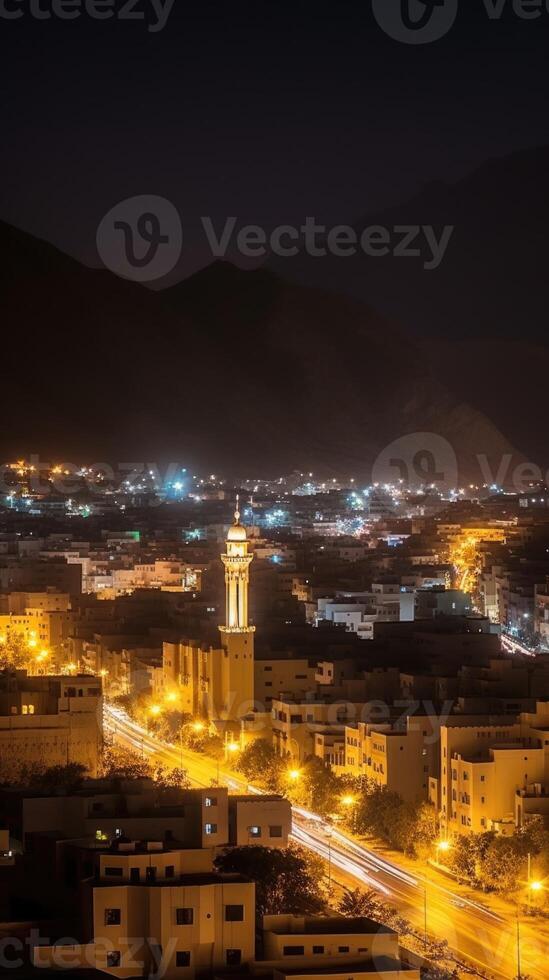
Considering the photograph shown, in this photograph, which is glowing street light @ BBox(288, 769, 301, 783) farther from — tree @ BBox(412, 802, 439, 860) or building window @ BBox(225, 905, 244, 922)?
building window @ BBox(225, 905, 244, 922)

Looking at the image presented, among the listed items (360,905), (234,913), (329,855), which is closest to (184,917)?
(234,913)

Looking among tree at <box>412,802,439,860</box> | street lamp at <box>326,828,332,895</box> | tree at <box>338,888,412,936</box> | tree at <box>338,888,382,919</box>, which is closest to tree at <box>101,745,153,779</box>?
street lamp at <box>326,828,332,895</box>

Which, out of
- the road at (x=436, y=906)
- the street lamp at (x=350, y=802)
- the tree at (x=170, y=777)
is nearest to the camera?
the road at (x=436, y=906)

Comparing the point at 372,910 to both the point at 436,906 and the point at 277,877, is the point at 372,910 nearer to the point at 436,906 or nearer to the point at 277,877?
the point at 277,877

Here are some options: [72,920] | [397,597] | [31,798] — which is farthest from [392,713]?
[397,597]

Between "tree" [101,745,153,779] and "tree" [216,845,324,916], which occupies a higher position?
"tree" [101,745,153,779]

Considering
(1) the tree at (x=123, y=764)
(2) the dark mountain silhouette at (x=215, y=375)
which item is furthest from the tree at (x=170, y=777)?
(2) the dark mountain silhouette at (x=215, y=375)

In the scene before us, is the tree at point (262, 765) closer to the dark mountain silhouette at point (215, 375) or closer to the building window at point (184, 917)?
the building window at point (184, 917)
